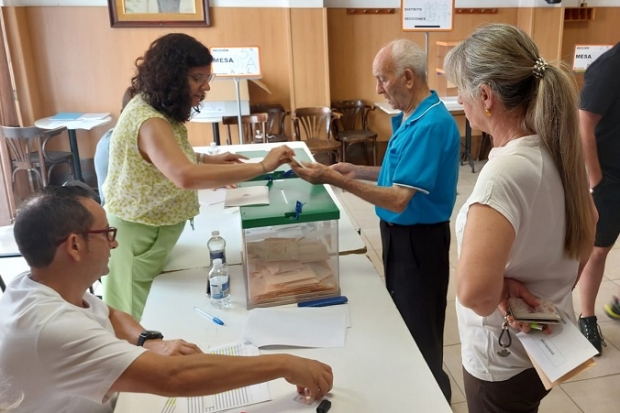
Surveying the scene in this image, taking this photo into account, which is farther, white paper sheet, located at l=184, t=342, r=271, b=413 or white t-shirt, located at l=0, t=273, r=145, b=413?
white paper sheet, located at l=184, t=342, r=271, b=413

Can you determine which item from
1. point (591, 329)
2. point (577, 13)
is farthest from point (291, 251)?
point (577, 13)

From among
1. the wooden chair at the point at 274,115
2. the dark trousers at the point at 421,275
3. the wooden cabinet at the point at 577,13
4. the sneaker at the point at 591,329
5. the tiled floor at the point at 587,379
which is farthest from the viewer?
the wooden cabinet at the point at 577,13

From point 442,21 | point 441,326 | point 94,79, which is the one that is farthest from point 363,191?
point 94,79

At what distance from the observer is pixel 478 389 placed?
1.32 m

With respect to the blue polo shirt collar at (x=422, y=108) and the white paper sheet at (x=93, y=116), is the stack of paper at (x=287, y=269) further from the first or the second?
the white paper sheet at (x=93, y=116)

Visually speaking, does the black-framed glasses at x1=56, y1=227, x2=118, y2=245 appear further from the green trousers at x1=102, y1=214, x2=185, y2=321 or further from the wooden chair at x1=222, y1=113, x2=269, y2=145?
the wooden chair at x1=222, y1=113, x2=269, y2=145

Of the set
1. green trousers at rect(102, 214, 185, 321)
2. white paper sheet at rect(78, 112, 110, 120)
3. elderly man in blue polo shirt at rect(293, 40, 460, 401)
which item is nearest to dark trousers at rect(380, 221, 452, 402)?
elderly man in blue polo shirt at rect(293, 40, 460, 401)

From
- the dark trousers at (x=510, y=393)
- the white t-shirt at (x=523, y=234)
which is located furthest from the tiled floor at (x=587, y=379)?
the white t-shirt at (x=523, y=234)

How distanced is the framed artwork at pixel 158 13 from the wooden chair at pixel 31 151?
152 cm

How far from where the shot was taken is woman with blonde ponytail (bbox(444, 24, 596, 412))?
107 centimetres

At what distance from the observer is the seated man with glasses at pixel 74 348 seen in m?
0.96

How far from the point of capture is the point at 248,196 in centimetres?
179

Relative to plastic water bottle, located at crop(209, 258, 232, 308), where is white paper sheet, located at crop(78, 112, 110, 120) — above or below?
above

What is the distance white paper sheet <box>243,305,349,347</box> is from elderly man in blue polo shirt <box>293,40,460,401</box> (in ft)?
1.44
